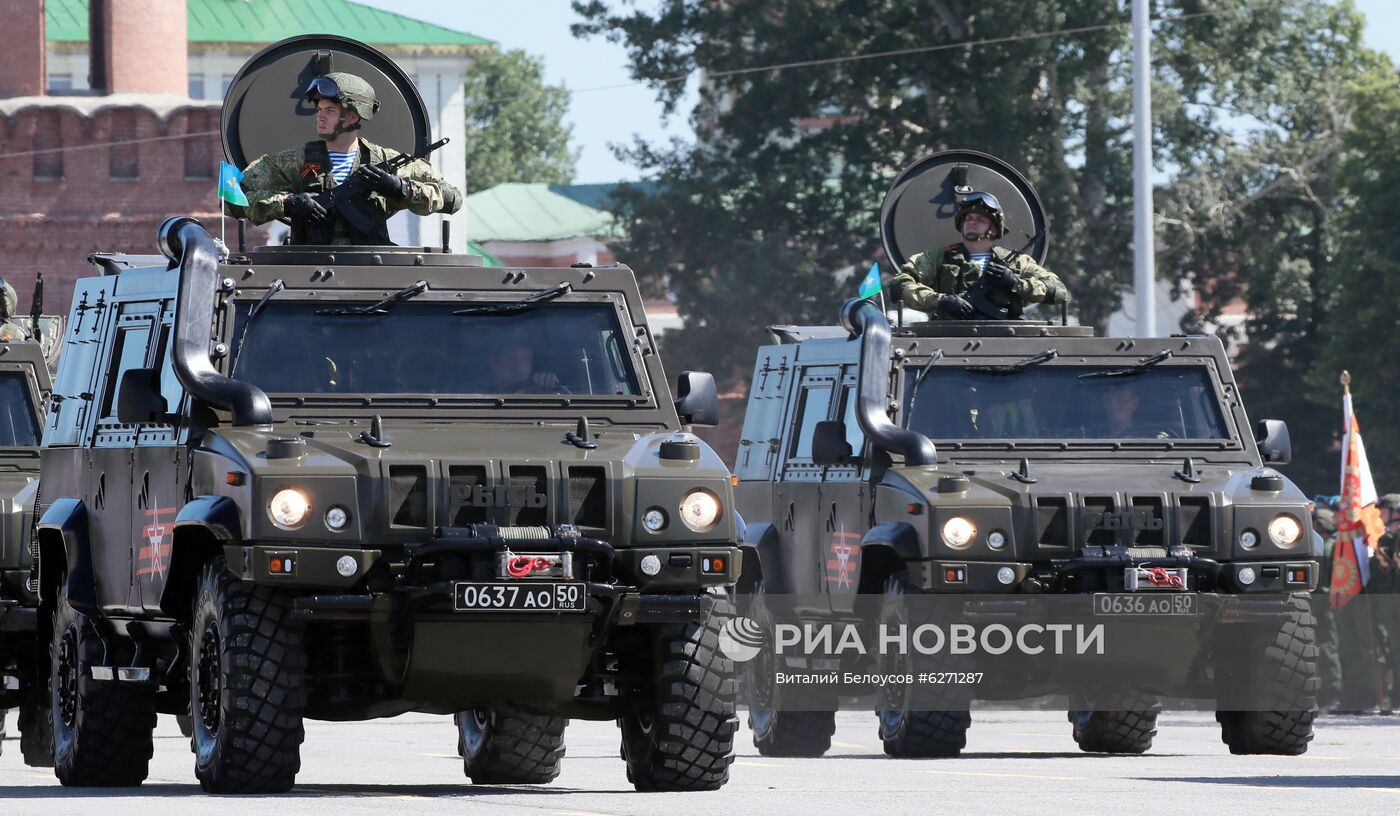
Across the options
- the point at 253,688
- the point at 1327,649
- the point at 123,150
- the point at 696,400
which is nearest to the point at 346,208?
the point at 696,400

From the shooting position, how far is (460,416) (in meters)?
12.8

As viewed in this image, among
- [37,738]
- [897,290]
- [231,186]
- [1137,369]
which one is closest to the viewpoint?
[231,186]

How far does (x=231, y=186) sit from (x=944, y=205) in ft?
20.3

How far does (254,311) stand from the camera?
508 inches

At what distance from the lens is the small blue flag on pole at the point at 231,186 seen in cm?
1463

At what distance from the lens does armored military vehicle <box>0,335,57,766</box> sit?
16094 millimetres

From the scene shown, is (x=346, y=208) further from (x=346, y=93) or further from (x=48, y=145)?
(x=48, y=145)

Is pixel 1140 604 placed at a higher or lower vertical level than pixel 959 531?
lower

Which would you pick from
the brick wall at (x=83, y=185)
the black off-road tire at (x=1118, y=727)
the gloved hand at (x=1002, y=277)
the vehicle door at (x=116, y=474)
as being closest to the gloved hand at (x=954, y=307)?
the gloved hand at (x=1002, y=277)

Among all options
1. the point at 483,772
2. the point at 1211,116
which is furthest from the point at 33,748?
the point at 1211,116

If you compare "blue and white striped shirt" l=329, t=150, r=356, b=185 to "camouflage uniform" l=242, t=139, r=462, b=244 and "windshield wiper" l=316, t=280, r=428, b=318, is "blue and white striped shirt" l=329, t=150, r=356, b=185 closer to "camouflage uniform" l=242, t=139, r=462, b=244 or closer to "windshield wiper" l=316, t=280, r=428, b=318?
"camouflage uniform" l=242, t=139, r=462, b=244

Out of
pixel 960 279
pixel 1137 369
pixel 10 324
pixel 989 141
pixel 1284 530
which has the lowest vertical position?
pixel 1284 530

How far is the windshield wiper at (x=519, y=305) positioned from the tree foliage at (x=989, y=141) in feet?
120

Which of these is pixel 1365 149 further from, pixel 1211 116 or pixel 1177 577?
pixel 1177 577
